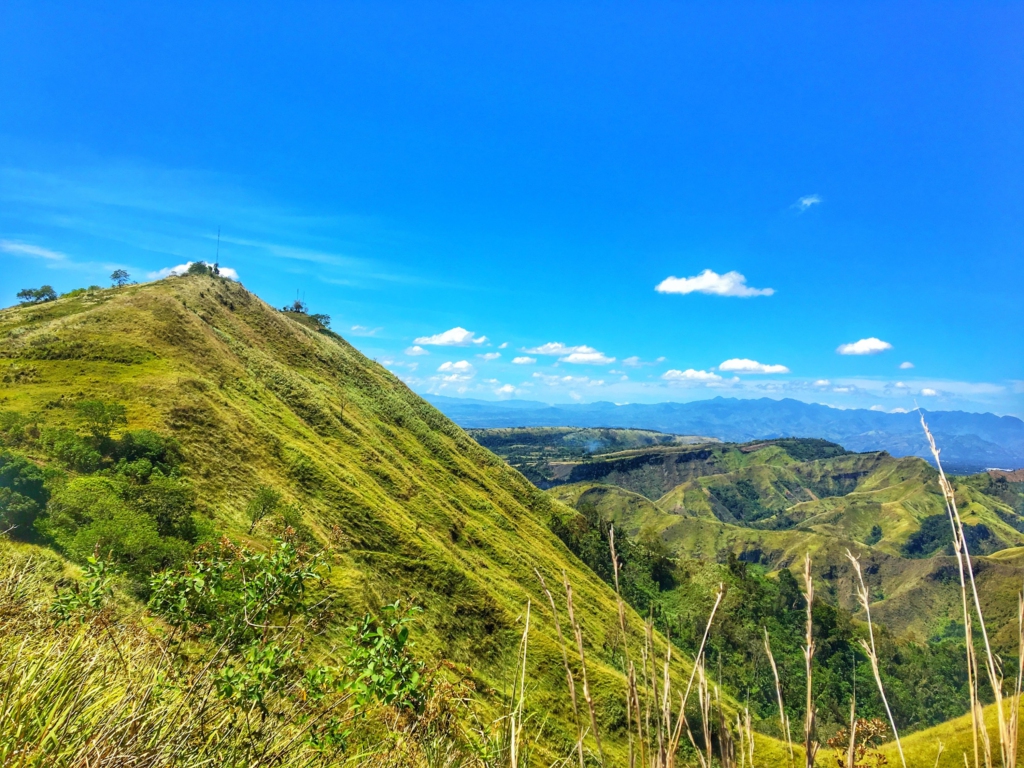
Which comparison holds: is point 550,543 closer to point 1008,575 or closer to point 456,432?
point 456,432

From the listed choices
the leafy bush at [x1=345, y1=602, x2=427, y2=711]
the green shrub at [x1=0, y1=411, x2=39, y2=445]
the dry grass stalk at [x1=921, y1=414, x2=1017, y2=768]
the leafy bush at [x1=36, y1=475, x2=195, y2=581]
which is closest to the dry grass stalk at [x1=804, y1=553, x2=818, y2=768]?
the dry grass stalk at [x1=921, y1=414, x2=1017, y2=768]

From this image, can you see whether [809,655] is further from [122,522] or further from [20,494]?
[20,494]

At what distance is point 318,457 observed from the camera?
51.5m

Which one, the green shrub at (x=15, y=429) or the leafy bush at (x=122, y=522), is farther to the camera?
the green shrub at (x=15, y=429)

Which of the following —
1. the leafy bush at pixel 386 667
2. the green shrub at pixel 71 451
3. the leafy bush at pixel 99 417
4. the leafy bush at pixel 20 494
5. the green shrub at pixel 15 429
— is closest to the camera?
the leafy bush at pixel 386 667

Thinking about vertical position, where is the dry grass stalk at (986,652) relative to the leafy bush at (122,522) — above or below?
above

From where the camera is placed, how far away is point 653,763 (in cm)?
289

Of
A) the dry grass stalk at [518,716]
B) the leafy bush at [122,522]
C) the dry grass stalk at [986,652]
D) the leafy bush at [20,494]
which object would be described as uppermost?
the dry grass stalk at [986,652]

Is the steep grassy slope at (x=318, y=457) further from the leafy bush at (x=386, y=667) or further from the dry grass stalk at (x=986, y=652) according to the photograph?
the dry grass stalk at (x=986, y=652)

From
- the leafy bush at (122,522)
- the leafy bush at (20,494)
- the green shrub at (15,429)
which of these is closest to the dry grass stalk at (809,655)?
the leafy bush at (122,522)

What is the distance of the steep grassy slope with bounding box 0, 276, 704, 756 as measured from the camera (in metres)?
36.8

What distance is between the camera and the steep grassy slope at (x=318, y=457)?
3675cm

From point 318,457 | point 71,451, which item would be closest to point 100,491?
point 71,451

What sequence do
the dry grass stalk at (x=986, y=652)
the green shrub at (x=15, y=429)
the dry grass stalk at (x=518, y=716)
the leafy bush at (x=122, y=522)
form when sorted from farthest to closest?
the green shrub at (x=15, y=429)
the leafy bush at (x=122, y=522)
the dry grass stalk at (x=518, y=716)
the dry grass stalk at (x=986, y=652)
